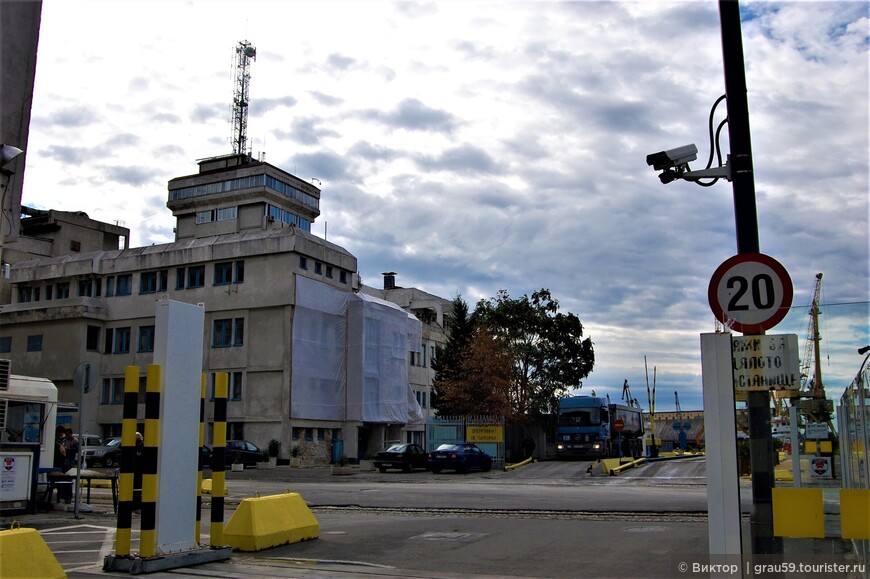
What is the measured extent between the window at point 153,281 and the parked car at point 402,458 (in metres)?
22.4

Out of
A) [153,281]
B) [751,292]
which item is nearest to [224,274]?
[153,281]

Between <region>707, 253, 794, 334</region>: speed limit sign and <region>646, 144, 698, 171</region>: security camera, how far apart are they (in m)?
1.83

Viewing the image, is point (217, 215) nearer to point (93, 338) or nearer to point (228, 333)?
point (93, 338)

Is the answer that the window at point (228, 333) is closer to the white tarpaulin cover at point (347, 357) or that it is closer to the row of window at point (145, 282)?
the row of window at point (145, 282)

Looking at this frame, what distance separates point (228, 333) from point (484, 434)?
61.6ft

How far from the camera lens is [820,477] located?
18.9 m

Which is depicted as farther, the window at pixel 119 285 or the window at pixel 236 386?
the window at pixel 119 285

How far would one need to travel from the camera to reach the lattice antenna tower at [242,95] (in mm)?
83062

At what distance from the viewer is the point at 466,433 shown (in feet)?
134

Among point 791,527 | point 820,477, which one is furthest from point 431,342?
point 791,527

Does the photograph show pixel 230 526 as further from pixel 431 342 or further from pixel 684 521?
pixel 431 342

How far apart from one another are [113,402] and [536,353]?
91.4ft

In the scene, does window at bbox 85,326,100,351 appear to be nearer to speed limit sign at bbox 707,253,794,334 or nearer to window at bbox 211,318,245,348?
window at bbox 211,318,245,348

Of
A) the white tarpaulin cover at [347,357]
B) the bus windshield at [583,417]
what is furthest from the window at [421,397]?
the bus windshield at [583,417]
